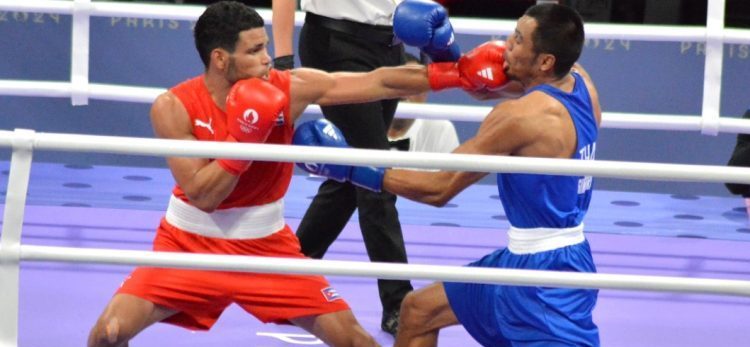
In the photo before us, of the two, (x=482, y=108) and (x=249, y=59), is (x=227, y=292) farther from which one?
(x=482, y=108)

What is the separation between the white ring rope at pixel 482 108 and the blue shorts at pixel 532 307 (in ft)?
5.17

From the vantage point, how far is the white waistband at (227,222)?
3566mm

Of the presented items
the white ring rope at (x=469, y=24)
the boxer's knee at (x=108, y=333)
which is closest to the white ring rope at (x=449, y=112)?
the white ring rope at (x=469, y=24)

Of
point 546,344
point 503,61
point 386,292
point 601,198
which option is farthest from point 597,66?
point 546,344

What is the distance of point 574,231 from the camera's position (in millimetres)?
3387

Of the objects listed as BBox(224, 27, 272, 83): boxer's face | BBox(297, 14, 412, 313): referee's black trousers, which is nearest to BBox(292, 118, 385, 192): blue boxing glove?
BBox(224, 27, 272, 83): boxer's face

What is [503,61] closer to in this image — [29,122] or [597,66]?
[597,66]

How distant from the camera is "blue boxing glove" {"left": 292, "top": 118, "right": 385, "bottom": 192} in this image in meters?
3.33

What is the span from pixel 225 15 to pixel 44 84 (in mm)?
1637

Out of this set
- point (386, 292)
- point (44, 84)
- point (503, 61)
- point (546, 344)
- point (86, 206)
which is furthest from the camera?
point (86, 206)

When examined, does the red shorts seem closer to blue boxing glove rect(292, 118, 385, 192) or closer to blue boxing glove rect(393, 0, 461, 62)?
blue boxing glove rect(292, 118, 385, 192)

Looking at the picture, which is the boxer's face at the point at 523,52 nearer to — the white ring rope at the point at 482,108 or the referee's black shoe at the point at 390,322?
the referee's black shoe at the point at 390,322

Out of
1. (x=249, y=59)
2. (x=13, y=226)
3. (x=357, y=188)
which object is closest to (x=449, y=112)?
(x=357, y=188)

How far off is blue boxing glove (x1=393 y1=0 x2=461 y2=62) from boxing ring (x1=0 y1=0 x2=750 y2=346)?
1.91 ft
